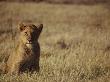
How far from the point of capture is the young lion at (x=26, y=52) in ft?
23.8

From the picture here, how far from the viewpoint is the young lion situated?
7254mm

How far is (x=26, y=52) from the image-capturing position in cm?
733

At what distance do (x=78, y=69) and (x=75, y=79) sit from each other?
2.43ft

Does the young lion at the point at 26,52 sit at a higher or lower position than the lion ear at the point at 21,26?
lower

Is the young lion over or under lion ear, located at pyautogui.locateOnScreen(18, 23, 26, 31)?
under

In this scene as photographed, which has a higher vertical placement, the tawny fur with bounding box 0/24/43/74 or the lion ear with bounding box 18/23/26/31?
the lion ear with bounding box 18/23/26/31

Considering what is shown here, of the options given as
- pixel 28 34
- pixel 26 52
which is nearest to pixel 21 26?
pixel 28 34

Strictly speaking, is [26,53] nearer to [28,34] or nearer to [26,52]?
[26,52]

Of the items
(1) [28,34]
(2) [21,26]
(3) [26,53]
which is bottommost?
(3) [26,53]

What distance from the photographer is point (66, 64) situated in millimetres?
8461

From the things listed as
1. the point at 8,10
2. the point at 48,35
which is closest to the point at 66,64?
the point at 48,35

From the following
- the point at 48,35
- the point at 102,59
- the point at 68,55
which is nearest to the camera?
the point at 102,59

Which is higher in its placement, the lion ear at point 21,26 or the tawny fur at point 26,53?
the lion ear at point 21,26

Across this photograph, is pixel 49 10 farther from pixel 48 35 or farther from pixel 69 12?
pixel 48 35
